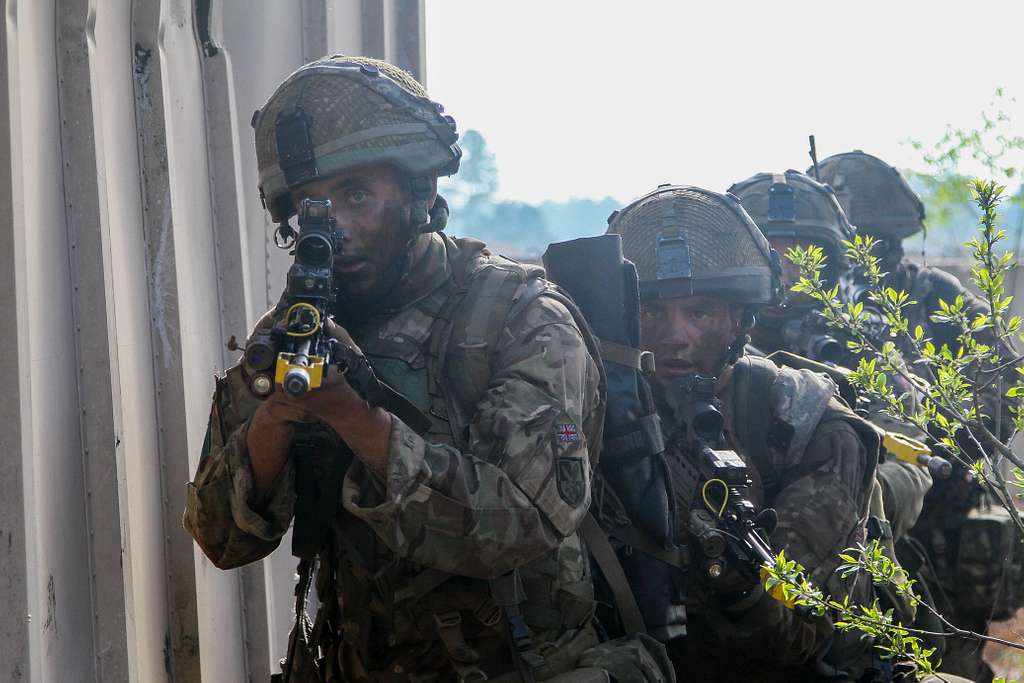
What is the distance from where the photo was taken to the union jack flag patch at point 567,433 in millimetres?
2391

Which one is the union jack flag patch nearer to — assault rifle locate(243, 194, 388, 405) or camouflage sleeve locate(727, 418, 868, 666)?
assault rifle locate(243, 194, 388, 405)

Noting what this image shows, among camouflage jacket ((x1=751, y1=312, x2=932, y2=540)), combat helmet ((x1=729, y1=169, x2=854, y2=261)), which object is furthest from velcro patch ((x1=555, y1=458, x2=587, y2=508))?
combat helmet ((x1=729, y1=169, x2=854, y2=261))

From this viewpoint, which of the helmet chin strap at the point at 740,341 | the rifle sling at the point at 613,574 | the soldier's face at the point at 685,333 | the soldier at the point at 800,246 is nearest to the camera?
the rifle sling at the point at 613,574

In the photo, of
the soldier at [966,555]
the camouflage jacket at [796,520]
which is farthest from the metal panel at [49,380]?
the soldier at [966,555]

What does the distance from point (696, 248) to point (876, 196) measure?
4185 mm

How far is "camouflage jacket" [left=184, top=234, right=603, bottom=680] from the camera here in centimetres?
229

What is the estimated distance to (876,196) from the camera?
757 centimetres

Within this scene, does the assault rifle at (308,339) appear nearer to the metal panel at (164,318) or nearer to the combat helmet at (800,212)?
the metal panel at (164,318)

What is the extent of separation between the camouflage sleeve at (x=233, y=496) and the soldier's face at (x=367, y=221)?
210 mm

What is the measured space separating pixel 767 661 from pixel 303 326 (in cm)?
216

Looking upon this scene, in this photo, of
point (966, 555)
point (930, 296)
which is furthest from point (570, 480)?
point (930, 296)

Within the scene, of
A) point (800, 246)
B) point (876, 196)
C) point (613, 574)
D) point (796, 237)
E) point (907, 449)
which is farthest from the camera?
A: point (876, 196)

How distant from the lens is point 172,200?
3510mm

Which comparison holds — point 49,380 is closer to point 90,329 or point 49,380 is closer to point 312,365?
point 90,329
